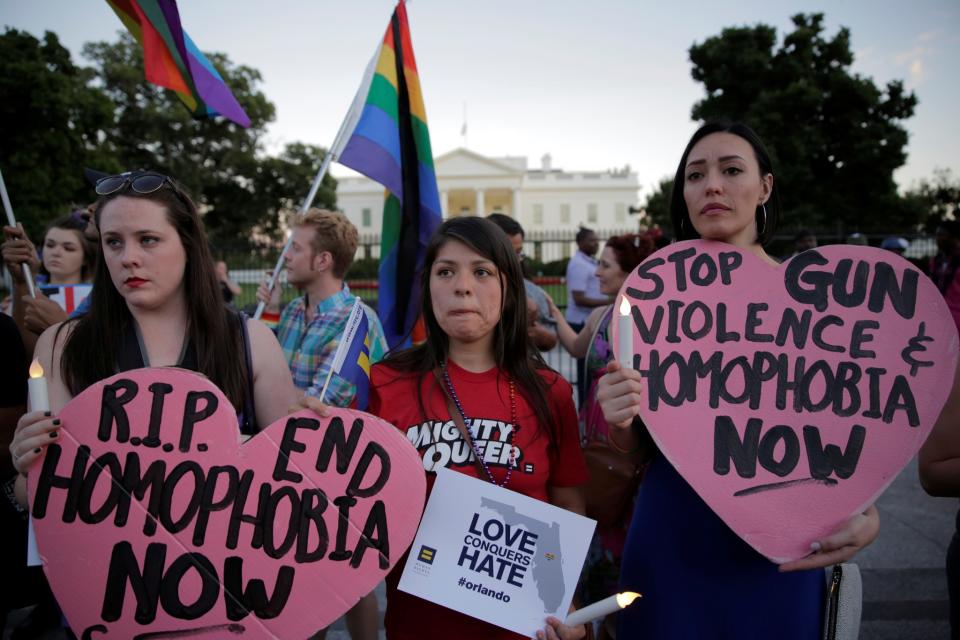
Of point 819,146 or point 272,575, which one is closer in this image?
point 272,575

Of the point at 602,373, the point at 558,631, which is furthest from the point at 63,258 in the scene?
the point at 558,631

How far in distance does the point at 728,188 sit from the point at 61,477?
5.77ft

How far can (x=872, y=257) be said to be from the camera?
1.53m

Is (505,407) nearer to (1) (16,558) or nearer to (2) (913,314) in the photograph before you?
(2) (913,314)

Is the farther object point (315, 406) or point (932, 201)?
point (932, 201)

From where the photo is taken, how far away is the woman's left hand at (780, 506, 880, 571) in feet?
4.52

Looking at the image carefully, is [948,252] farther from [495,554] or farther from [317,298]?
[495,554]

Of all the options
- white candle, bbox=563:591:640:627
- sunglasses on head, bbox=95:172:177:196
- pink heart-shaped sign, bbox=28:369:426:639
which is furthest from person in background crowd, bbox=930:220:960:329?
sunglasses on head, bbox=95:172:177:196

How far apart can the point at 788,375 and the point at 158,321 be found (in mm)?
1668

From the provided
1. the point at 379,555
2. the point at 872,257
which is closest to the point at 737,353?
the point at 872,257

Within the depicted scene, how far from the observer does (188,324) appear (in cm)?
168

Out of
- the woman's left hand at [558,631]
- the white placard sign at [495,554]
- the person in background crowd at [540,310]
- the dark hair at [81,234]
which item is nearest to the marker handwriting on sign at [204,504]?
the white placard sign at [495,554]

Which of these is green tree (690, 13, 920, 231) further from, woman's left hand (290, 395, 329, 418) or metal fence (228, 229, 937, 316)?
woman's left hand (290, 395, 329, 418)

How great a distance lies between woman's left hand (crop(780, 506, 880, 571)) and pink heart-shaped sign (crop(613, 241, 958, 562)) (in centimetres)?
2
